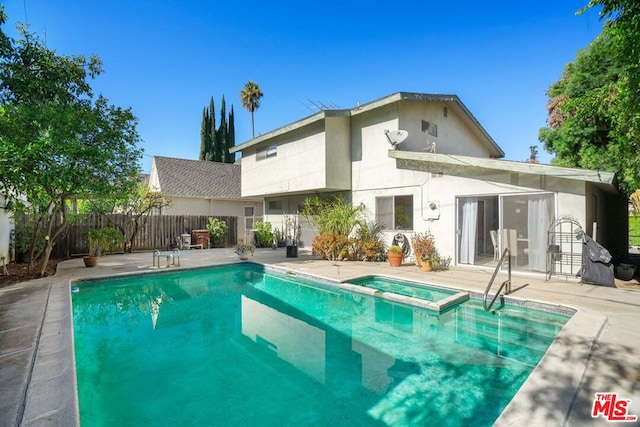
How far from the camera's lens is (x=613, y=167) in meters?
11.0

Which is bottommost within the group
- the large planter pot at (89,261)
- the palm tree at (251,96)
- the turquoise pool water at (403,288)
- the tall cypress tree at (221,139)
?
the turquoise pool water at (403,288)

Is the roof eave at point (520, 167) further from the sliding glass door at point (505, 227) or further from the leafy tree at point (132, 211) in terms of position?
the leafy tree at point (132, 211)

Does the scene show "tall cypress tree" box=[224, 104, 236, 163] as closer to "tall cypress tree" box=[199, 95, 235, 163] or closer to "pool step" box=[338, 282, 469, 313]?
"tall cypress tree" box=[199, 95, 235, 163]

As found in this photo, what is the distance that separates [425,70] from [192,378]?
16.3 m

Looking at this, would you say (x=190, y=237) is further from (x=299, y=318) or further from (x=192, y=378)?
(x=192, y=378)

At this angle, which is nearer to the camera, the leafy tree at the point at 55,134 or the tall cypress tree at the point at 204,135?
the leafy tree at the point at 55,134

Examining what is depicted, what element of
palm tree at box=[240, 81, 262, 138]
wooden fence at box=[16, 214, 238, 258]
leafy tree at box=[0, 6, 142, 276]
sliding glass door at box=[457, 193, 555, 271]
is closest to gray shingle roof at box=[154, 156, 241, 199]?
wooden fence at box=[16, 214, 238, 258]

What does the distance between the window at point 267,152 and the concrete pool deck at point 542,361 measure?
10.1 metres

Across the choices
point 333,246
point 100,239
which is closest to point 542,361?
point 333,246

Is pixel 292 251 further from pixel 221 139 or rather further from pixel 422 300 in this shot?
pixel 221 139

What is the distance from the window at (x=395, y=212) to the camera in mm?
11844

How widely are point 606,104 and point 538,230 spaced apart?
3480mm

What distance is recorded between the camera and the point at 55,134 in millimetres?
7801

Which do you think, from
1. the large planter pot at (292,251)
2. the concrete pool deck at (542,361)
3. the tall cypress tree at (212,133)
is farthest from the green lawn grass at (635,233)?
the tall cypress tree at (212,133)
